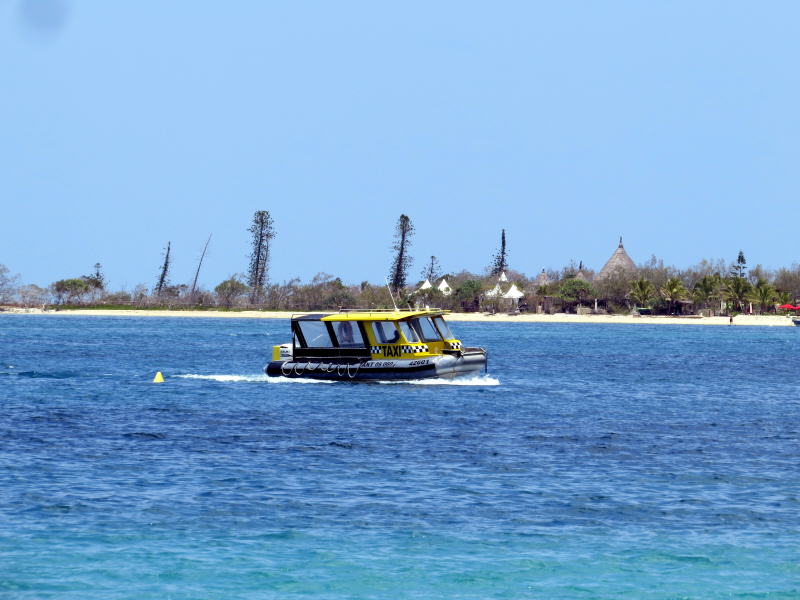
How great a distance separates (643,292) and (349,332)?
358 ft

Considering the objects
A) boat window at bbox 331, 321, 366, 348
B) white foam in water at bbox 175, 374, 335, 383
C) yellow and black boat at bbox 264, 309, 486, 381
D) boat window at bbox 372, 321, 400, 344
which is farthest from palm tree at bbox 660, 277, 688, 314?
boat window at bbox 372, 321, 400, 344

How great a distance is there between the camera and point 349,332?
1596 inches

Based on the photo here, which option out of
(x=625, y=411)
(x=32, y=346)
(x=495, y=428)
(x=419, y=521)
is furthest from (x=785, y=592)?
(x=32, y=346)

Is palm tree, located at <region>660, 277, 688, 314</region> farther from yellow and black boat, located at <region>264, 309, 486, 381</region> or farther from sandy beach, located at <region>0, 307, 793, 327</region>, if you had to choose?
yellow and black boat, located at <region>264, 309, 486, 381</region>

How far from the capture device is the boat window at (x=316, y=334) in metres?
40.8

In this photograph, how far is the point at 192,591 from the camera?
44.2 ft

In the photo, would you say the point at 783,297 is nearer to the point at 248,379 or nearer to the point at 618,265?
the point at 618,265

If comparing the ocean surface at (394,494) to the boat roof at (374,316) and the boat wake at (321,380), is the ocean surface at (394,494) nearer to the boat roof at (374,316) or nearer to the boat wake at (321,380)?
the boat wake at (321,380)

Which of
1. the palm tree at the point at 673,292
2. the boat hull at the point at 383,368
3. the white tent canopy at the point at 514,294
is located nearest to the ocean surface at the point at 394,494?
the boat hull at the point at 383,368

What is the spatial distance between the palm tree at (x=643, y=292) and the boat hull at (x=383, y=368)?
348 feet

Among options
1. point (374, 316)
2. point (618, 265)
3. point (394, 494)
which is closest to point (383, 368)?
point (374, 316)

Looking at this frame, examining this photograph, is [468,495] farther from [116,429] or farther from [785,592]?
[116,429]

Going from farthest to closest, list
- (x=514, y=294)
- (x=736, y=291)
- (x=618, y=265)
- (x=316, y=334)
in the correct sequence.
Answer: (x=618, y=265) → (x=514, y=294) → (x=736, y=291) → (x=316, y=334)

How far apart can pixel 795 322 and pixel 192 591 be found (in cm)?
12579
